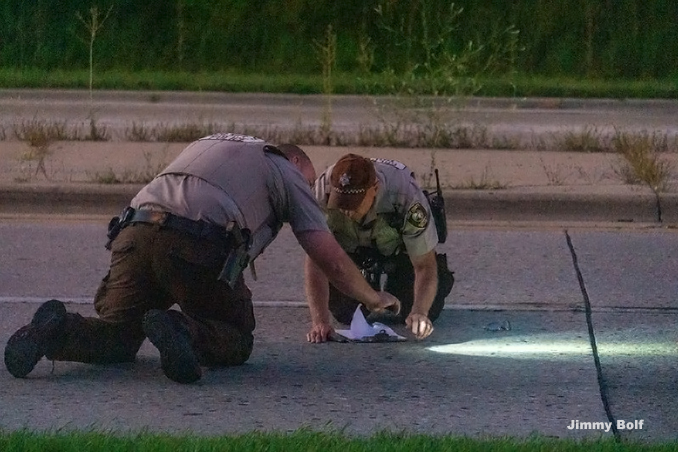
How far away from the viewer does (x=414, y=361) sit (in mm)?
5613

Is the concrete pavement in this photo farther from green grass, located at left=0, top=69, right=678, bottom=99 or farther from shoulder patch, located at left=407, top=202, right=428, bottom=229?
green grass, located at left=0, top=69, right=678, bottom=99

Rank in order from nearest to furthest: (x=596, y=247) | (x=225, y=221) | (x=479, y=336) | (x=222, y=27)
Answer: (x=225, y=221)
(x=479, y=336)
(x=596, y=247)
(x=222, y=27)

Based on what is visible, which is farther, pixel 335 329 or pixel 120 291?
pixel 335 329

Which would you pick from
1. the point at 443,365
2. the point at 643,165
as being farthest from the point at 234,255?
the point at 643,165

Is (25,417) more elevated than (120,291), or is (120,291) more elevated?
(120,291)

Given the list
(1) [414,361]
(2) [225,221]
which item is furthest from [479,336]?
(2) [225,221]

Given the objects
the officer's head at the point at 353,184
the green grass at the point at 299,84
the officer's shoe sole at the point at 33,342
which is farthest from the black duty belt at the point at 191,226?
the green grass at the point at 299,84

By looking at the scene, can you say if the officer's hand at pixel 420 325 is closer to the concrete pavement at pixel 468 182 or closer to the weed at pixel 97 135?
the concrete pavement at pixel 468 182

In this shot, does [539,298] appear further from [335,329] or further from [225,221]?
[225,221]

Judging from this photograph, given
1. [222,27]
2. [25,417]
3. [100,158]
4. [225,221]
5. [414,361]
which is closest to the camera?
[25,417]

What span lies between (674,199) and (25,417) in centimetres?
553

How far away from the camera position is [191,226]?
5.04 meters

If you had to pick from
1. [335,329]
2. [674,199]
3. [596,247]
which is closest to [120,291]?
[335,329]

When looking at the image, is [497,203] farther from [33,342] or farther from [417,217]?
[33,342]
